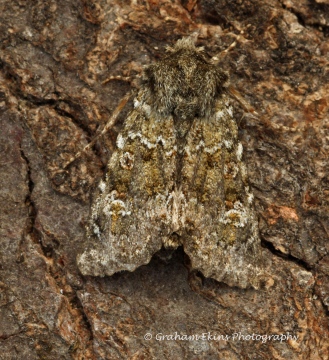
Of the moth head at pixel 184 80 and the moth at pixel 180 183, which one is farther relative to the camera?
the moth head at pixel 184 80

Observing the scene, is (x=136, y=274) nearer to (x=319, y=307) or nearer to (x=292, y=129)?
(x=319, y=307)

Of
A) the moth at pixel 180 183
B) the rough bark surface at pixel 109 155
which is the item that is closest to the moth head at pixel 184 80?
the moth at pixel 180 183

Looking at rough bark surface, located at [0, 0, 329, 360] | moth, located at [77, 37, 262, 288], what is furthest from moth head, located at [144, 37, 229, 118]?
rough bark surface, located at [0, 0, 329, 360]

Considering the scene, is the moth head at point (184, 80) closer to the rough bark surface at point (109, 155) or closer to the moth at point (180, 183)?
the moth at point (180, 183)

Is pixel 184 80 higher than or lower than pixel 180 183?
higher

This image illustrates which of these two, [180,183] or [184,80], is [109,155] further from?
[184,80]

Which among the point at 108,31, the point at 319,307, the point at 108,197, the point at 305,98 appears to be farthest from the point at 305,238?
the point at 108,31

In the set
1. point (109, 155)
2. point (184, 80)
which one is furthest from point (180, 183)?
point (184, 80)
